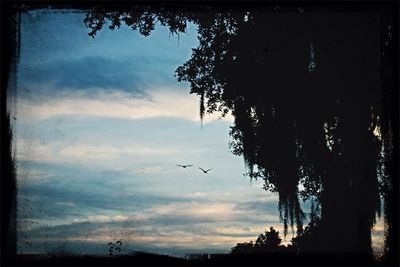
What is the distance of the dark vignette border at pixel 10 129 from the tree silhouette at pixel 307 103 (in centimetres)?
82

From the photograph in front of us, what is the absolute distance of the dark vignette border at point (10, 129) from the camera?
4156 mm

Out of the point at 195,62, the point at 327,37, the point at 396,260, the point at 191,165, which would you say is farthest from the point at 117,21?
the point at 396,260

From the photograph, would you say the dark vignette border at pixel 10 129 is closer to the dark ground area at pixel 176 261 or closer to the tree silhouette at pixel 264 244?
the dark ground area at pixel 176 261

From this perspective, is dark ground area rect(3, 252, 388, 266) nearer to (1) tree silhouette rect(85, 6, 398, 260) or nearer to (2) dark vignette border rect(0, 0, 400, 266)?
(2) dark vignette border rect(0, 0, 400, 266)

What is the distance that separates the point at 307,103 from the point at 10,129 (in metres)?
3.88

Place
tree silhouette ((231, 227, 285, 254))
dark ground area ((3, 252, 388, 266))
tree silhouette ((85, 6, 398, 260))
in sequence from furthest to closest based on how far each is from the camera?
tree silhouette ((85, 6, 398, 260)), tree silhouette ((231, 227, 285, 254)), dark ground area ((3, 252, 388, 266))

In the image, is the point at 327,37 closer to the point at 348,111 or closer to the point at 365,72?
the point at 365,72

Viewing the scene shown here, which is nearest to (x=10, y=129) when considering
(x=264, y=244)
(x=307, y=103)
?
(x=264, y=244)

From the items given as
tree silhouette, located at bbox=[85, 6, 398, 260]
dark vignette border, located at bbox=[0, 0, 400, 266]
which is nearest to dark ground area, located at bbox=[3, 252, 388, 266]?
dark vignette border, located at bbox=[0, 0, 400, 266]

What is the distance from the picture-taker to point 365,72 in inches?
233

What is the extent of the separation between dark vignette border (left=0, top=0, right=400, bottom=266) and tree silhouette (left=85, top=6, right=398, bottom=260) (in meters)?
0.82

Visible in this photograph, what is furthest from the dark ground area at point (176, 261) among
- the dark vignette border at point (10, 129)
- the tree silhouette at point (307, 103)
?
→ the tree silhouette at point (307, 103)

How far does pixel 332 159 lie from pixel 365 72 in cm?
128

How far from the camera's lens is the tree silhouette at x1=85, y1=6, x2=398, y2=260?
5.74 meters
